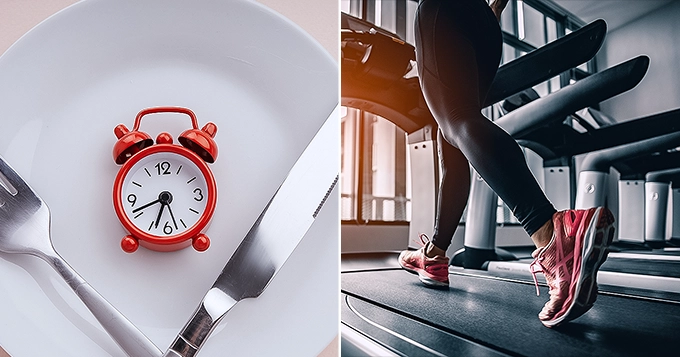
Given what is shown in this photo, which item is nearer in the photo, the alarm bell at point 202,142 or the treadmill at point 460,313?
the treadmill at point 460,313

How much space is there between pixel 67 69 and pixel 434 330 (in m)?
0.41

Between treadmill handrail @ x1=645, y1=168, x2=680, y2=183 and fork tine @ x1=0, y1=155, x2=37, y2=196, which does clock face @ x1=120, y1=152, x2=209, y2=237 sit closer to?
fork tine @ x1=0, y1=155, x2=37, y2=196

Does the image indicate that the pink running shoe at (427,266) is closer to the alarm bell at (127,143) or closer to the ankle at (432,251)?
the ankle at (432,251)

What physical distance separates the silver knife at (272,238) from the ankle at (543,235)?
0.18 metres

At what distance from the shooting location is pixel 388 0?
393mm

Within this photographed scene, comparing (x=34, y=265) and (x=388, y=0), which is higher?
(x=388, y=0)

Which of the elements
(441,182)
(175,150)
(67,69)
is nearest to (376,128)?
(441,182)

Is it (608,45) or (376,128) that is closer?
(608,45)

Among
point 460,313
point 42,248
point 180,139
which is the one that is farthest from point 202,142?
point 460,313

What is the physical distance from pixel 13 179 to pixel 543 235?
Answer: 0.44m

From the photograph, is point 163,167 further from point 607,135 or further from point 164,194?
point 607,135

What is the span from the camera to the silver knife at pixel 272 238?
1.06 feet

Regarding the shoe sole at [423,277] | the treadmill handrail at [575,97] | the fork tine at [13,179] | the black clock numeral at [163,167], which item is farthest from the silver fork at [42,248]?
the treadmill handrail at [575,97]

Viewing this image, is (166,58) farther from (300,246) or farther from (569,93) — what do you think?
(569,93)
